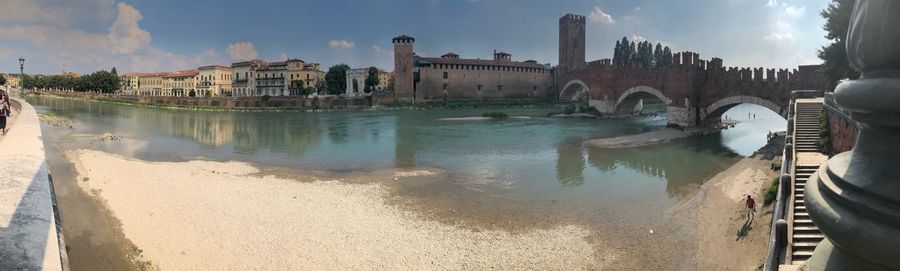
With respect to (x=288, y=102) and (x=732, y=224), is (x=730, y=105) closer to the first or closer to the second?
(x=732, y=224)

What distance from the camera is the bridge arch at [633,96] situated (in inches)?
1727

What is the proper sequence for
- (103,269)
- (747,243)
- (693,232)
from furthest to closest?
1. (693,232)
2. (747,243)
3. (103,269)

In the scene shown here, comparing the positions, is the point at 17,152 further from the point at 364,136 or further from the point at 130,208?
the point at 364,136

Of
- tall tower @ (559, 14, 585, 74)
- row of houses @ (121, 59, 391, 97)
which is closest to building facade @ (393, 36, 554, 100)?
tall tower @ (559, 14, 585, 74)

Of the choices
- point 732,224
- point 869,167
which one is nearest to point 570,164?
point 732,224

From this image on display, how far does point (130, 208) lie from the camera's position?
1424 centimetres

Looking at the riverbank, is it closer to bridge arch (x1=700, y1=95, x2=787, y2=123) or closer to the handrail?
bridge arch (x1=700, y1=95, x2=787, y2=123)

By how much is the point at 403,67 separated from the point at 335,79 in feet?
49.0

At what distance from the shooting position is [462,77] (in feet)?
273

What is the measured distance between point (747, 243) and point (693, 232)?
147 cm

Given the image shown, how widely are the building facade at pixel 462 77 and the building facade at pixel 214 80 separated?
41.9m

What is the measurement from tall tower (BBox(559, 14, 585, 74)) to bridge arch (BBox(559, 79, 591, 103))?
4220 mm

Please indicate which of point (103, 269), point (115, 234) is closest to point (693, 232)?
point (103, 269)

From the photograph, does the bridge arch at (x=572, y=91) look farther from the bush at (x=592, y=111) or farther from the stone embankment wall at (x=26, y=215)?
the stone embankment wall at (x=26, y=215)
